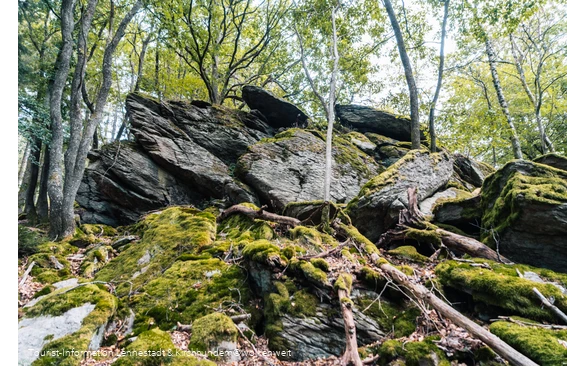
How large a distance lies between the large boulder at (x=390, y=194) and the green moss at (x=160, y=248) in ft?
16.3

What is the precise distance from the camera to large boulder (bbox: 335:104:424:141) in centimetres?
1797

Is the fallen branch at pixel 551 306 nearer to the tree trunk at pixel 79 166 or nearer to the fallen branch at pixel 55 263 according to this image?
the fallen branch at pixel 55 263

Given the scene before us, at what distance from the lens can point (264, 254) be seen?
5766mm

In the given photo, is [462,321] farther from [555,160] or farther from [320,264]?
[555,160]

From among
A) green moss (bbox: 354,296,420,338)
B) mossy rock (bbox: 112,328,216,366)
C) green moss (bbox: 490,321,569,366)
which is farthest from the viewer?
green moss (bbox: 354,296,420,338)

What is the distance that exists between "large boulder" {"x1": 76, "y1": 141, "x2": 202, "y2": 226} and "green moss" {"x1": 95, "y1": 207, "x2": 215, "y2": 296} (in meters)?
3.30

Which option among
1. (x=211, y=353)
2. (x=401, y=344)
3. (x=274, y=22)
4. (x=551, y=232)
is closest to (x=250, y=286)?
(x=211, y=353)

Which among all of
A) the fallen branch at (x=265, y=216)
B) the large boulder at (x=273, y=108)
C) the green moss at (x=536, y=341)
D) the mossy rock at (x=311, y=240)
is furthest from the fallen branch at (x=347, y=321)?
the large boulder at (x=273, y=108)

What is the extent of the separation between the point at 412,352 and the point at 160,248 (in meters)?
6.66

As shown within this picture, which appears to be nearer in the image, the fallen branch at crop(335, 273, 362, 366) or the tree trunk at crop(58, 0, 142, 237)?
the fallen branch at crop(335, 273, 362, 366)

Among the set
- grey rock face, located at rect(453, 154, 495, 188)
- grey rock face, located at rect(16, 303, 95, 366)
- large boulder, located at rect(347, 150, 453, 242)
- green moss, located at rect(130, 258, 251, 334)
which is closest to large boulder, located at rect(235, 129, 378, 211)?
large boulder, located at rect(347, 150, 453, 242)

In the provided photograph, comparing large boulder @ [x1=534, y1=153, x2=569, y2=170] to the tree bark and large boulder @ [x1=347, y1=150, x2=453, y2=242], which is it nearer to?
large boulder @ [x1=347, y1=150, x2=453, y2=242]

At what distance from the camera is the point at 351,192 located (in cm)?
1269

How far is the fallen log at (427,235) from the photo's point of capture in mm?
6535
